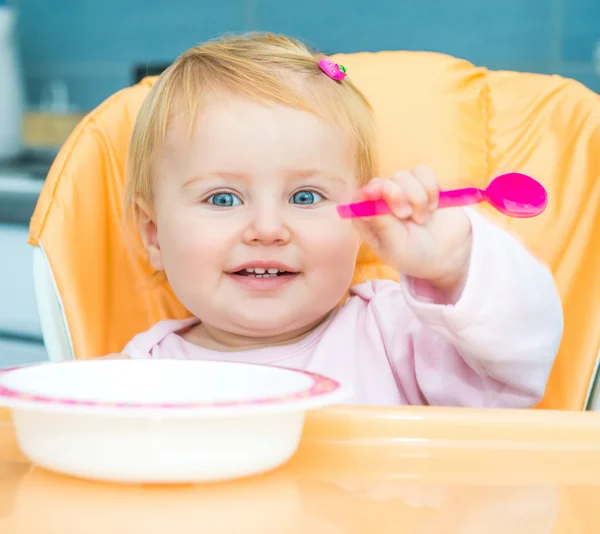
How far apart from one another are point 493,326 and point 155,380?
11.6 inches

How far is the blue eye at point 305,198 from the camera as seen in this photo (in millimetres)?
966

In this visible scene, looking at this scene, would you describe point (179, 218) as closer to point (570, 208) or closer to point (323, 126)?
point (323, 126)

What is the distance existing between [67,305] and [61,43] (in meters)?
1.56

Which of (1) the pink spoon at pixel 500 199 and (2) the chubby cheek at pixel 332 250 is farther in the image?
(2) the chubby cheek at pixel 332 250

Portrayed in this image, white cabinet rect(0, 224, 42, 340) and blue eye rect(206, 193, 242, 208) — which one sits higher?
blue eye rect(206, 193, 242, 208)

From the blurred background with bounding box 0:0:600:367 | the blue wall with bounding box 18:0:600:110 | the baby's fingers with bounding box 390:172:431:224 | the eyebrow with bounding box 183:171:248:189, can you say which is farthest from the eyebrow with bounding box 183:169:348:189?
the blue wall with bounding box 18:0:600:110

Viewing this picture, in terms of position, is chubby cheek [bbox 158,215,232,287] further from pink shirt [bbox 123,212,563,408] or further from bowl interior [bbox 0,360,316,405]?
bowl interior [bbox 0,360,316,405]

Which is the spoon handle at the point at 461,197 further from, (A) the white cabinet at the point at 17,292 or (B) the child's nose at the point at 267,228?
(A) the white cabinet at the point at 17,292

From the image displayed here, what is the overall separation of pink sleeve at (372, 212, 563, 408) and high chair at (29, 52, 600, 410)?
172mm

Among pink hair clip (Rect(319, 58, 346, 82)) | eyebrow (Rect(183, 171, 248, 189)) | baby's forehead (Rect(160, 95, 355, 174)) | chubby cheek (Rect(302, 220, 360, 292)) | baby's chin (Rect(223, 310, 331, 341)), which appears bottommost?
baby's chin (Rect(223, 310, 331, 341))

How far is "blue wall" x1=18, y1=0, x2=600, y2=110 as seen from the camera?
1913 mm

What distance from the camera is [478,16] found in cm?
194

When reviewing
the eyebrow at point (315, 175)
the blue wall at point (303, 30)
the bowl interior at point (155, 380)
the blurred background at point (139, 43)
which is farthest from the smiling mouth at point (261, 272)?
the blue wall at point (303, 30)

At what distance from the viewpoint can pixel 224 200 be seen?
3.19 ft
